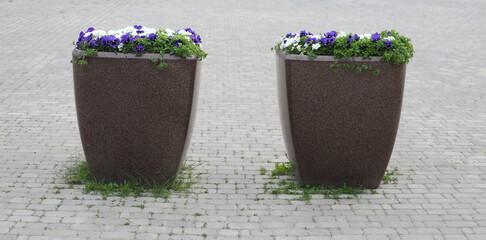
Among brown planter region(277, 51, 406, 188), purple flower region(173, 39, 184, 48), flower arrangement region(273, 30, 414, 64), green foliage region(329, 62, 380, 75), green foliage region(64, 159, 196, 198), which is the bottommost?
green foliage region(64, 159, 196, 198)

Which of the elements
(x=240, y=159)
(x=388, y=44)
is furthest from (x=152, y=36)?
(x=388, y=44)

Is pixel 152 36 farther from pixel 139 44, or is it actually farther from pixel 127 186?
pixel 127 186

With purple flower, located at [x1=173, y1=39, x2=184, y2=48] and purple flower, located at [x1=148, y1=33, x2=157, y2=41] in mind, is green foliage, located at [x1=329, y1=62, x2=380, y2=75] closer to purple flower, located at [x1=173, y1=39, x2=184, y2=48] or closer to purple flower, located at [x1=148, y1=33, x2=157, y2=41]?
purple flower, located at [x1=173, y1=39, x2=184, y2=48]

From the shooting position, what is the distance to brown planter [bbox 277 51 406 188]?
210 inches

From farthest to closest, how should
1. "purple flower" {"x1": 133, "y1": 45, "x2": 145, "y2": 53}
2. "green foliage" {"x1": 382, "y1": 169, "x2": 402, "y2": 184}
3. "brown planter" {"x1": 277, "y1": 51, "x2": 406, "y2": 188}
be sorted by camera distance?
"green foliage" {"x1": 382, "y1": 169, "x2": 402, "y2": 184} → "brown planter" {"x1": 277, "y1": 51, "x2": 406, "y2": 188} → "purple flower" {"x1": 133, "y1": 45, "x2": 145, "y2": 53}

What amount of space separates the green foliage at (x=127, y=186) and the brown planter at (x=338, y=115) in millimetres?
1083

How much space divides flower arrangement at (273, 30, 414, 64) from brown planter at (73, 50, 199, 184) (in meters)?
0.94

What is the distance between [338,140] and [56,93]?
527 centimetres

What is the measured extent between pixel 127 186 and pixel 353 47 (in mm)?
2306

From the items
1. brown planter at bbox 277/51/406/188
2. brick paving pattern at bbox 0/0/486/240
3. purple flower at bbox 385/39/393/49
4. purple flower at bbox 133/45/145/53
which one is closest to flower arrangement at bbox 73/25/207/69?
purple flower at bbox 133/45/145/53

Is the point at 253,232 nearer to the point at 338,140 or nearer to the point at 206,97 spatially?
the point at 338,140

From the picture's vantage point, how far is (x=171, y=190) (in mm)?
5660

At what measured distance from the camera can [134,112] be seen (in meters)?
5.32

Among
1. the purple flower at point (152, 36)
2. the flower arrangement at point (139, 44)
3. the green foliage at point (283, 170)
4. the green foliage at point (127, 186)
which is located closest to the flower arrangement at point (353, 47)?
the flower arrangement at point (139, 44)
